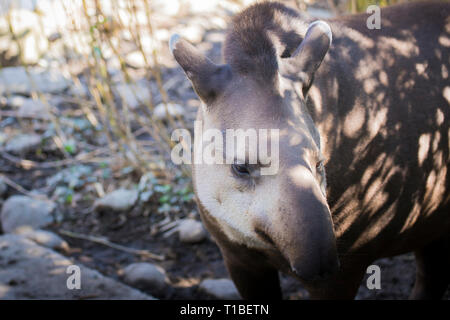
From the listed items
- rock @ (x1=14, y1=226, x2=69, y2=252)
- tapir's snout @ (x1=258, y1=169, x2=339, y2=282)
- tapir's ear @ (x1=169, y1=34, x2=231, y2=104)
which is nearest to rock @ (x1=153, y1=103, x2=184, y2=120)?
rock @ (x1=14, y1=226, x2=69, y2=252)

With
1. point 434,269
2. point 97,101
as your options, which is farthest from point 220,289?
point 97,101

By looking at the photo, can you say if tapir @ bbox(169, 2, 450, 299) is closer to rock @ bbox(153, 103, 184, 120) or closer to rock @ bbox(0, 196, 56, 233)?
rock @ bbox(0, 196, 56, 233)

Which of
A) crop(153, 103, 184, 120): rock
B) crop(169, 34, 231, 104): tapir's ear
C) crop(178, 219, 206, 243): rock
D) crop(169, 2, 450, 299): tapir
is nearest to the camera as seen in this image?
crop(169, 2, 450, 299): tapir

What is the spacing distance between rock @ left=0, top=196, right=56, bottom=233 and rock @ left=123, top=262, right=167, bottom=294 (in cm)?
164

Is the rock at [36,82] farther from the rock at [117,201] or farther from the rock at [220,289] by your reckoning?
the rock at [220,289]

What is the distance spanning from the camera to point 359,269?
11.5ft

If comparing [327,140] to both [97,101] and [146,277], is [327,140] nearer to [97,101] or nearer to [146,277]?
[146,277]

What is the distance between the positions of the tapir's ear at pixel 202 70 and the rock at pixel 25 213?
3.85 meters

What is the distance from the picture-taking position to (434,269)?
4.32 meters

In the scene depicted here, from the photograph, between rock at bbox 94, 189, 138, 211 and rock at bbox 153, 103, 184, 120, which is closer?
rock at bbox 94, 189, 138, 211

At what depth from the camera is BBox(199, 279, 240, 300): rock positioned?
15.2ft

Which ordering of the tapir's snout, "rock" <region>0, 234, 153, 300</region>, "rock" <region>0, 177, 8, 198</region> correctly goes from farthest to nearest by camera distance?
"rock" <region>0, 177, 8, 198</region>, "rock" <region>0, 234, 153, 300</region>, the tapir's snout

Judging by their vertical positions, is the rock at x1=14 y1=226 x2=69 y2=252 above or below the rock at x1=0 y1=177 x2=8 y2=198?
below
